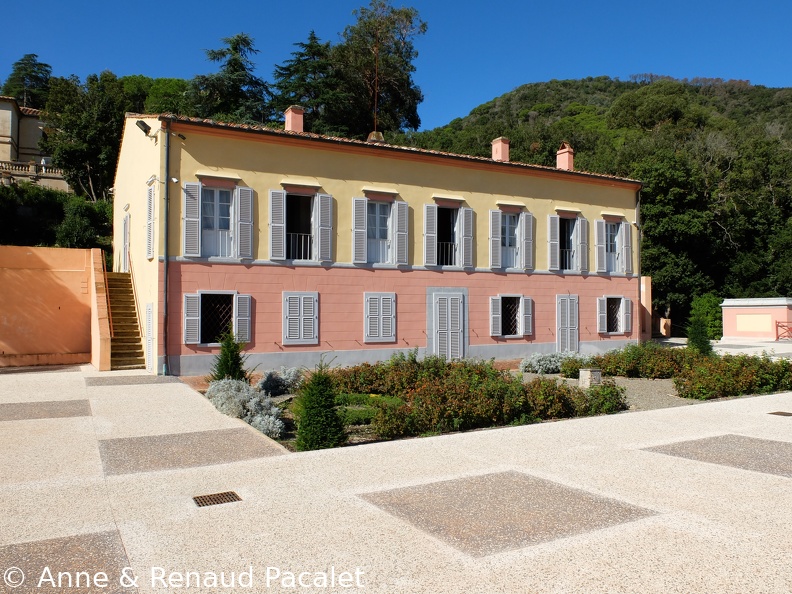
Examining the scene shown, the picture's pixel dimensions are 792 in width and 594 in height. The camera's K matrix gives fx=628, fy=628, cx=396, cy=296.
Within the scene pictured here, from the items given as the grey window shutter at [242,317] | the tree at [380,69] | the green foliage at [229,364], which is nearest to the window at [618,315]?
the grey window shutter at [242,317]

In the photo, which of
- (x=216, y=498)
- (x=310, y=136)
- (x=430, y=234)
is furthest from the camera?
(x=430, y=234)

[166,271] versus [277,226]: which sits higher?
[277,226]

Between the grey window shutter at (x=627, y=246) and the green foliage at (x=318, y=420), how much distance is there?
16824 millimetres

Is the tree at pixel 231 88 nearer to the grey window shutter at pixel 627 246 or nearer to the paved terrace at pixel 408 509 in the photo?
the grey window shutter at pixel 627 246

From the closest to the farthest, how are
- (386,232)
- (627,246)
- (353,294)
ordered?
(353,294) < (386,232) < (627,246)

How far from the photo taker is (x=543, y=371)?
17.3 m

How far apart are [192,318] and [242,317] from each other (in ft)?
3.88

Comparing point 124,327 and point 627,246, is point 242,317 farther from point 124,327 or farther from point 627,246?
point 627,246

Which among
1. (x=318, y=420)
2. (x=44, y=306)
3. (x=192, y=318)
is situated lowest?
(x=318, y=420)

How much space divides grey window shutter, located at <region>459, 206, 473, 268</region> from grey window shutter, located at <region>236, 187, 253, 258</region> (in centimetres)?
629

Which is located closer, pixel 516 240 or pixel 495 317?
pixel 495 317

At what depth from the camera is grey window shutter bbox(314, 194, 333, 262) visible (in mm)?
16312

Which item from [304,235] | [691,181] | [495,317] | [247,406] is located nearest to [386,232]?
[304,235]

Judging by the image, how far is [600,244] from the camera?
2138cm
